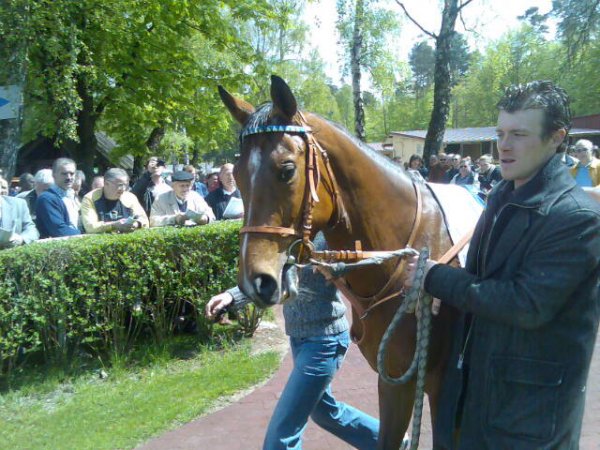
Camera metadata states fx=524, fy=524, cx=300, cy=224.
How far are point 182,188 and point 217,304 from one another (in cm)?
400

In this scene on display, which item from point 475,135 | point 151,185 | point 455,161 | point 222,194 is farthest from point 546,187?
point 475,135

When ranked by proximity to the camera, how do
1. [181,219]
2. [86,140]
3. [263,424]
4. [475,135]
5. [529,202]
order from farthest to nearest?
[475,135] → [86,140] → [181,219] → [263,424] → [529,202]

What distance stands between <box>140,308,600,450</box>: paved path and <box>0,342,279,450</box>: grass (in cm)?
16

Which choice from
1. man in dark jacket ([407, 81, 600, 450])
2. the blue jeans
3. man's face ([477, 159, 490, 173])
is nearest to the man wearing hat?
the blue jeans

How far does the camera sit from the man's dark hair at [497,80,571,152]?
168 cm

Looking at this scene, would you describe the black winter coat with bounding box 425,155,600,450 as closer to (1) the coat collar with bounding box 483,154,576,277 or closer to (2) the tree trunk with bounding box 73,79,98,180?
(1) the coat collar with bounding box 483,154,576,277

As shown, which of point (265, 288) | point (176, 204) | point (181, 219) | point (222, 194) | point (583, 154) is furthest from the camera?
point (583, 154)

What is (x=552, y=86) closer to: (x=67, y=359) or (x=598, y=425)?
(x=598, y=425)

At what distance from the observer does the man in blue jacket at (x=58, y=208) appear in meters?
5.96

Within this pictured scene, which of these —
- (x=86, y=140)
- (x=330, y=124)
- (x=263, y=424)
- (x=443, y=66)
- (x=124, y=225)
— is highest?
(x=443, y=66)

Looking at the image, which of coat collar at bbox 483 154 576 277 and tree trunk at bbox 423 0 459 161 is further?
tree trunk at bbox 423 0 459 161

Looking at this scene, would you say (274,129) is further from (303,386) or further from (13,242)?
(13,242)

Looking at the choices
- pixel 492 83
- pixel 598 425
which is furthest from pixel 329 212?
pixel 492 83

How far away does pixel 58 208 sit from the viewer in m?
6.03
